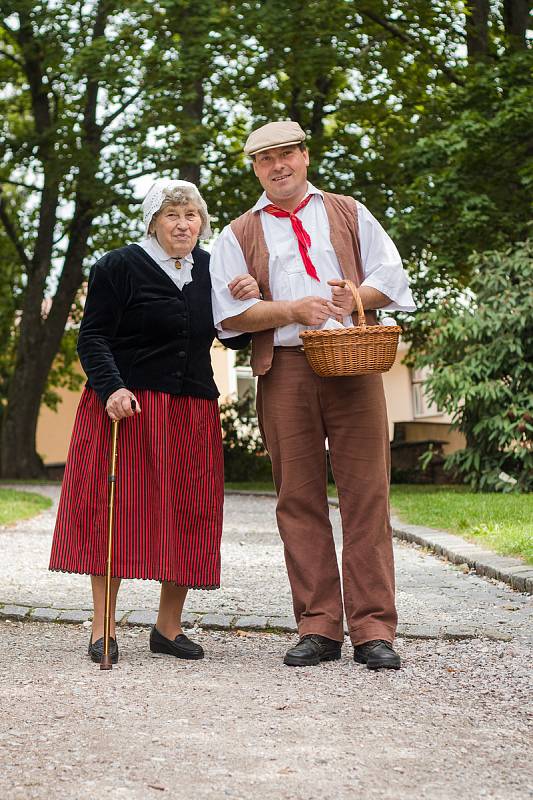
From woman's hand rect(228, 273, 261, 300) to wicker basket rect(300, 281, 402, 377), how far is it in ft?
1.12

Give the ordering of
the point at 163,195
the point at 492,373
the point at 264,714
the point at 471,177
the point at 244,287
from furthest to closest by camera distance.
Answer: the point at 471,177 → the point at 492,373 → the point at 163,195 → the point at 244,287 → the point at 264,714

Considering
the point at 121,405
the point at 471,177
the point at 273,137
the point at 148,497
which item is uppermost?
the point at 471,177

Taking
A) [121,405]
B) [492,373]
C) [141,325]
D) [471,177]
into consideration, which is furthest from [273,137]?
[471,177]

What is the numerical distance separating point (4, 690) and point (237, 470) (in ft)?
66.0

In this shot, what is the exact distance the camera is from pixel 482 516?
1028 centimetres

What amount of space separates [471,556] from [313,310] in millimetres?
3892

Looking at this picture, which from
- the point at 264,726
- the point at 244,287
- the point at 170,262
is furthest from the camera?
the point at 170,262

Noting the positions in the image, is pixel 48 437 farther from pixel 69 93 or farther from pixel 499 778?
pixel 499 778

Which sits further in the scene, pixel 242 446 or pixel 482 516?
pixel 242 446

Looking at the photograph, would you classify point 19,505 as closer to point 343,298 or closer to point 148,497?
point 148,497

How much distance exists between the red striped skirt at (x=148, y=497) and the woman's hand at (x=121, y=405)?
0.17 meters

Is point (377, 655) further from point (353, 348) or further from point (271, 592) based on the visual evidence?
point (271, 592)

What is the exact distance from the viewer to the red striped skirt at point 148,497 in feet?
16.1

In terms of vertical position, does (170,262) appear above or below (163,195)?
below
